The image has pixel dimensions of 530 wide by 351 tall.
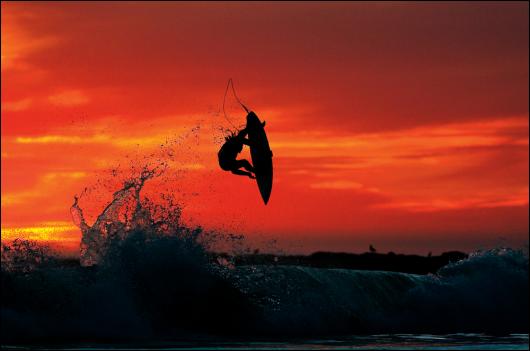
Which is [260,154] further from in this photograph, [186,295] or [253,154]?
[186,295]

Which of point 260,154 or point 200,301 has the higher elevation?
point 260,154

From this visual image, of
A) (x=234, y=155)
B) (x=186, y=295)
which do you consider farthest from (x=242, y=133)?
(x=186, y=295)

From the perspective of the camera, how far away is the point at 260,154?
867 inches

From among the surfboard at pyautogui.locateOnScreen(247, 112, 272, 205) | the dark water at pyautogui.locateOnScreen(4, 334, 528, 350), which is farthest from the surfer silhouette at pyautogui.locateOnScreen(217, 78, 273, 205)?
the dark water at pyautogui.locateOnScreen(4, 334, 528, 350)

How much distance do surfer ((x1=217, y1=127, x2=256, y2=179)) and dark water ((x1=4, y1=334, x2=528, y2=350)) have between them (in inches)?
169

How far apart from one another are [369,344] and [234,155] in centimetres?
534

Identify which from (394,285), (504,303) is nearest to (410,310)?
(394,285)

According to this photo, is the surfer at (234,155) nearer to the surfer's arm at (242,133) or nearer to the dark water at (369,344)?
the surfer's arm at (242,133)

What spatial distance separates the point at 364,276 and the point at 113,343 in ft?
31.8

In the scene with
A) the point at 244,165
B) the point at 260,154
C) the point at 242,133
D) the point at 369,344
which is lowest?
the point at 369,344

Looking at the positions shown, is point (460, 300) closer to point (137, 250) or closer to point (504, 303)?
point (504, 303)

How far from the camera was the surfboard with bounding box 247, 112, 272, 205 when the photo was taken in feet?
70.5

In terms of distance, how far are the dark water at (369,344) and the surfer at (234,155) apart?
169 inches

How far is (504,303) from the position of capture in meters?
24.7
